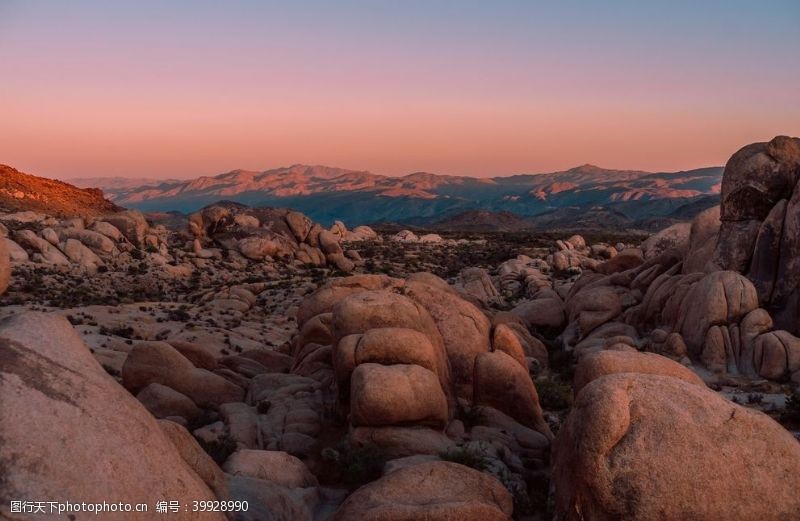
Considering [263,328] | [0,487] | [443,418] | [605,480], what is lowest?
[263,328]

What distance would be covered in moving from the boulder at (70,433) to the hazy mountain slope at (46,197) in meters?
76.8

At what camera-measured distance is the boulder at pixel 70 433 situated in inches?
257

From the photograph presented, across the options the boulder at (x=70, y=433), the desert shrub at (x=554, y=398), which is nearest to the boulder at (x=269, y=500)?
the boulder at (x=70, y=433)

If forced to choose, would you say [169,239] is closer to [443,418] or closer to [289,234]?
[289,234]

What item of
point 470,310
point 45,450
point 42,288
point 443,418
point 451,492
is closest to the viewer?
point 45,450

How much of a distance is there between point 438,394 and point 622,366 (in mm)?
4350

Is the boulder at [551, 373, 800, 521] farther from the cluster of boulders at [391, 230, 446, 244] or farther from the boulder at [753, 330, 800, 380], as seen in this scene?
the cluster of boulders at [391, 230, 446, 244]

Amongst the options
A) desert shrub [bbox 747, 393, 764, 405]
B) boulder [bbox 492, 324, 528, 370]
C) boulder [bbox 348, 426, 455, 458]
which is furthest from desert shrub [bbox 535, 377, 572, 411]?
boulder [bbox 348, 426, 455, 458]

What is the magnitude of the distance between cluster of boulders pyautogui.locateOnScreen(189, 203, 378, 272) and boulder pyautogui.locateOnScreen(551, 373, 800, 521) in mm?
53952

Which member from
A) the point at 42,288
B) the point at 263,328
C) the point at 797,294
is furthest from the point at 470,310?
the point at 42,288

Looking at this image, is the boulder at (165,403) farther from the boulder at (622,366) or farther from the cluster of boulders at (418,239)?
the cluster of boulders at (418,239)

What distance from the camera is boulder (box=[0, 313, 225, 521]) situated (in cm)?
654

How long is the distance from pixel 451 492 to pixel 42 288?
37.8 meters

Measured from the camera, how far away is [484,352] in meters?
18.9
